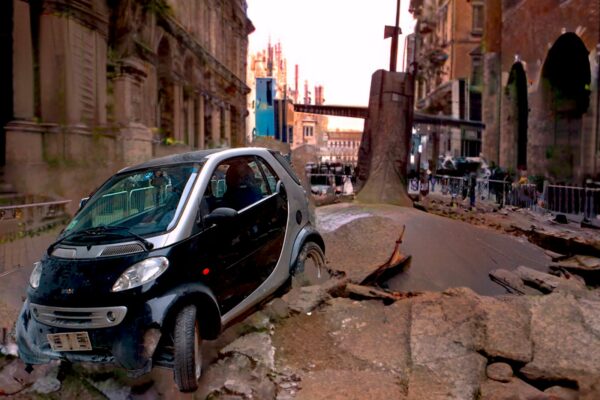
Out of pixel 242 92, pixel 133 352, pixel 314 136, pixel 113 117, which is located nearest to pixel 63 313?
pixel 133 352

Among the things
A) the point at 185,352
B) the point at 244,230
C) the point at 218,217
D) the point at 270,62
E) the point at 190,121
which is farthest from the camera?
the point at 270,62

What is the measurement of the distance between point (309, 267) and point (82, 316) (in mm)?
2830

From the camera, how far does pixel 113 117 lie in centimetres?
1376

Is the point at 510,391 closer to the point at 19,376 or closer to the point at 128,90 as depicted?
the point at 19,376

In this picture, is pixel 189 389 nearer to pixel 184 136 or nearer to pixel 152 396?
A: pixel 152 396

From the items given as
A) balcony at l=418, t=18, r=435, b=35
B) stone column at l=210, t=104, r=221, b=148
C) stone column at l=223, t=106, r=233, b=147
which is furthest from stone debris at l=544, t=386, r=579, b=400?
balcony at l=418, t=18, r=435, b=35

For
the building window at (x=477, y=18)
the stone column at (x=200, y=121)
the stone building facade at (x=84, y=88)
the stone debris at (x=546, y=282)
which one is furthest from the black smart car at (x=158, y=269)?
the building window at (x=477, y=18)

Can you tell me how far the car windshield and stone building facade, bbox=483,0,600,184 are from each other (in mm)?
15594

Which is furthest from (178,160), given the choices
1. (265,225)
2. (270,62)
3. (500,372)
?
(270,62)

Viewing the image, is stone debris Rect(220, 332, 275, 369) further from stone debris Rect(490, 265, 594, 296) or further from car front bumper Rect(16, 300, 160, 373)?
stone debris Rect(490, 265, 594, 296)

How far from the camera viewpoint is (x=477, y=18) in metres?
39.1

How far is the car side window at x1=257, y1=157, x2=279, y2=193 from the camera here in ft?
16.4

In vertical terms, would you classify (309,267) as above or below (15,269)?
above

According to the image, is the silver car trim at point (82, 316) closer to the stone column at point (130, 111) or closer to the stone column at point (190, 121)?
the stone column at point (130, 111)
